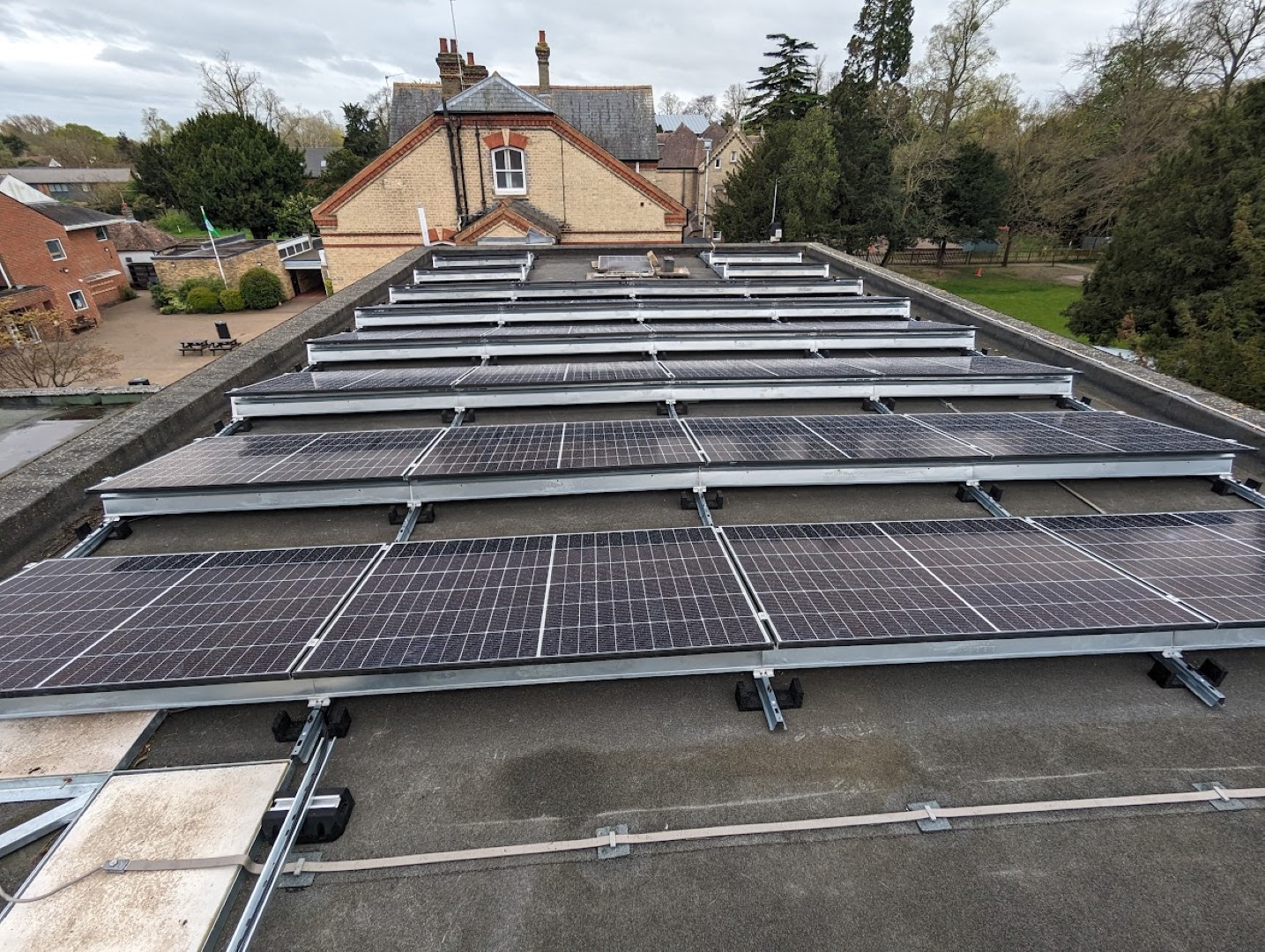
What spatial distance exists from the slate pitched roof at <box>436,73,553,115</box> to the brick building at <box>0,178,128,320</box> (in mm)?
31659

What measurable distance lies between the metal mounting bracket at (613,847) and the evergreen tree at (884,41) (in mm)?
73414

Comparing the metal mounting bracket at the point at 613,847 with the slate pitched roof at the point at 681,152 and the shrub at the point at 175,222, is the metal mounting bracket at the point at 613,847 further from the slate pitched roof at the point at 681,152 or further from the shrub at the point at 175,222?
the shrub at the point at 175,222

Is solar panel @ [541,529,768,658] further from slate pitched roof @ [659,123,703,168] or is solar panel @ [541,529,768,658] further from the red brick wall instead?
slate pitched roof @ [659,123,703,168]

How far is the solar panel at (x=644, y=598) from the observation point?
4.45 m

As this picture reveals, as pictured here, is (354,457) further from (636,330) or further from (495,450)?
(636,330)

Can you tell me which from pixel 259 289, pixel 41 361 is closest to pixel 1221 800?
pixel 41 361

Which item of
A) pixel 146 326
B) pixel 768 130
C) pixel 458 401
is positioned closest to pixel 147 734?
pixel 458 401

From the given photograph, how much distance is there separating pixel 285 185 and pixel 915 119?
6270 cm

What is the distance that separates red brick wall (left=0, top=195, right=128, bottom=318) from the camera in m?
41.2

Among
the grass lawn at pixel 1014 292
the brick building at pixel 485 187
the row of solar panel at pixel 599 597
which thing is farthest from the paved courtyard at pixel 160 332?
the grass lawn at pixel 1014 292

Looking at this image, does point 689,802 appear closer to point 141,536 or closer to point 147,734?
point 147,734

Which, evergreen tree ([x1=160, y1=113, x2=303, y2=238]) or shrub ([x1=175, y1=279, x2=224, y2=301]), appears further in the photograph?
evergreen tree ([x1=160, y1=113, x2=303, y2=238])

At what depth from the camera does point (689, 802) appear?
4.16m

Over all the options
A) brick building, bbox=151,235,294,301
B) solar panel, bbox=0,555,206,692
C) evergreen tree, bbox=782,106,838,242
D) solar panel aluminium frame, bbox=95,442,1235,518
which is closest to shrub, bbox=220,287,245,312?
brick building, bbox=151,235,294,301
